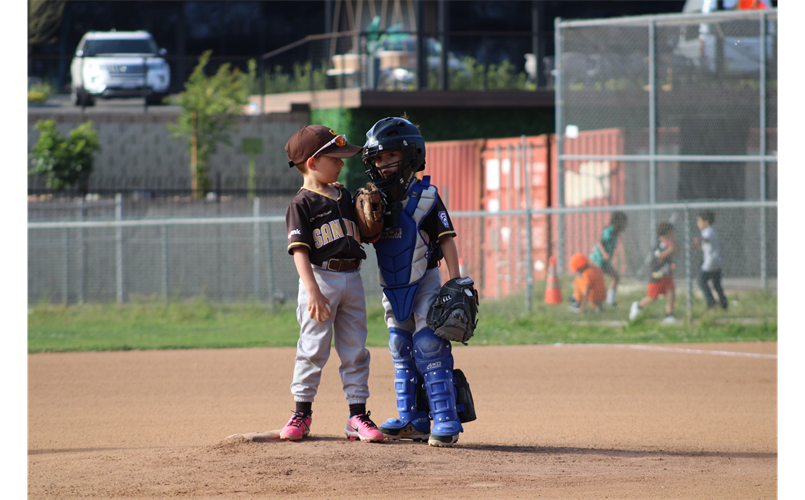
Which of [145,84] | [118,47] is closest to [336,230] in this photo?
[145,84]

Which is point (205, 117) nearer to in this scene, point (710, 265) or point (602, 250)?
point (602, 250)

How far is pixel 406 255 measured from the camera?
5133 mm

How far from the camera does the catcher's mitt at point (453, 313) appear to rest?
4938 mm

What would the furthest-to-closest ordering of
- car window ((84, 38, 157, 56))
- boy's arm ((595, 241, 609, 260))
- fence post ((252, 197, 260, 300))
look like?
car window ((84, 38, 157, 56))
fence post ((252, 197, 260, 300))
boy's arm ((595, 241, 609, 260))

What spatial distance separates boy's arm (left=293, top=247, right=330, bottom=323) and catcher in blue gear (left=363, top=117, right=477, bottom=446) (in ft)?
1.50

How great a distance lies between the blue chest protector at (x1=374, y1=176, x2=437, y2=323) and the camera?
202 inches

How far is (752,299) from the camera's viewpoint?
1254cm

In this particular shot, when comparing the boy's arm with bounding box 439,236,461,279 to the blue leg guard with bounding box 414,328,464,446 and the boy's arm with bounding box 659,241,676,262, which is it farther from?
the boy's arm with bounding box 659,241,676,262

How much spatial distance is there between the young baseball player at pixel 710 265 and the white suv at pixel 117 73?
15.1m

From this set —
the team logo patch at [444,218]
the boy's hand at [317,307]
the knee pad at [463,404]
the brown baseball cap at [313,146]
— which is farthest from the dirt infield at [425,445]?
the brown baseball cap at [313,146]

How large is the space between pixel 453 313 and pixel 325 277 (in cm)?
77

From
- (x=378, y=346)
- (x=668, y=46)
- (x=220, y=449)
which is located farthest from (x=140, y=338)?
(x=668, y=46)

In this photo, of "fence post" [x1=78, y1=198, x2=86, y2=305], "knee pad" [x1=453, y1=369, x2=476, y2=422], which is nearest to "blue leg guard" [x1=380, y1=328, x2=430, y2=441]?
"knee pad" [x1=453, y1=369, x2=476, y2=422]

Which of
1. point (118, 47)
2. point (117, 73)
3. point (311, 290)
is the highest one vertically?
point (118, 47)
